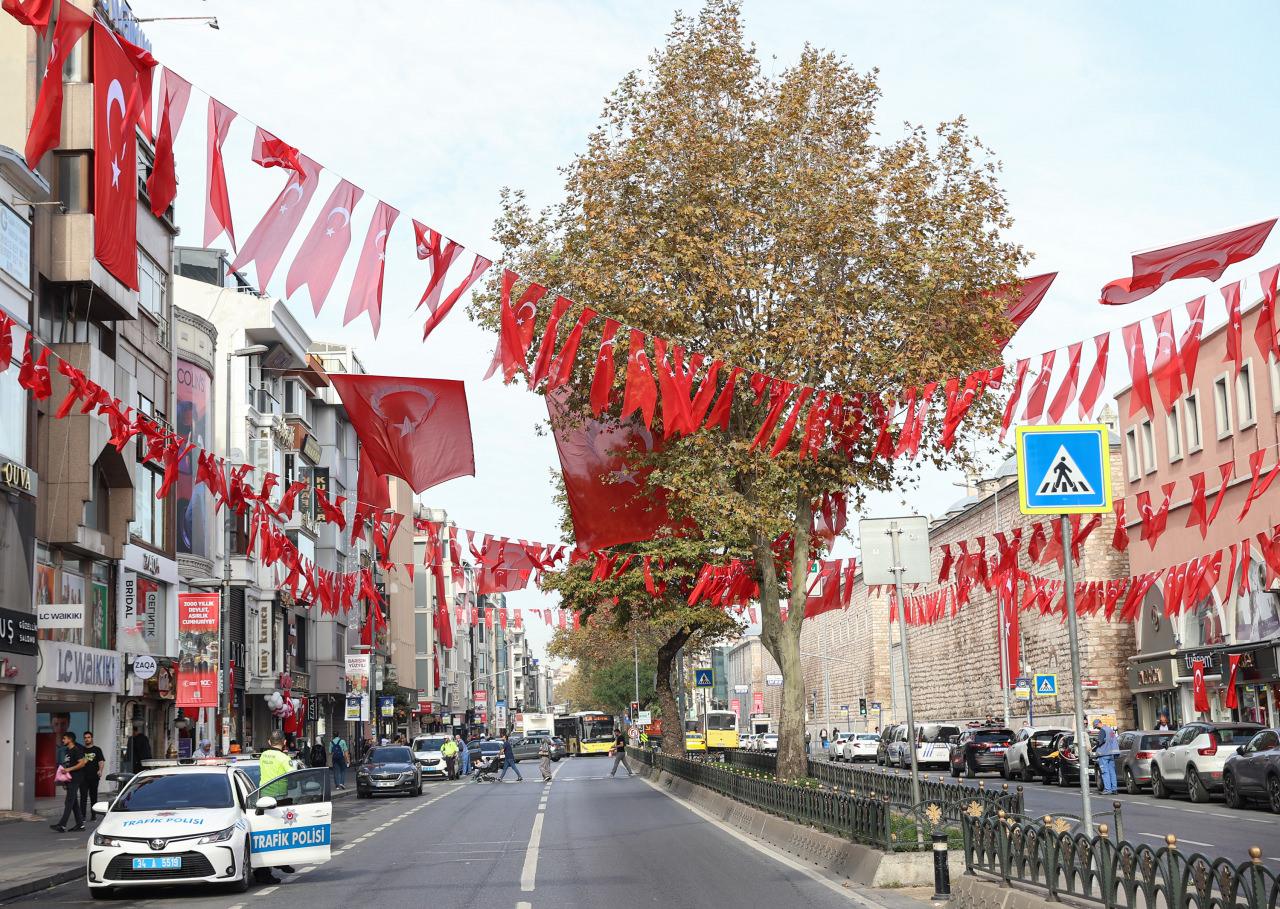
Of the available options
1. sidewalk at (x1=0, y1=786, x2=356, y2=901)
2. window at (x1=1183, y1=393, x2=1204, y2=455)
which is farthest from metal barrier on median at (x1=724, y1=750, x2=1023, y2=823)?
window at (x1=1183, y1=393, x2=1204, y2=455)

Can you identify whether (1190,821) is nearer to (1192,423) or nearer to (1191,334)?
(1191,334)

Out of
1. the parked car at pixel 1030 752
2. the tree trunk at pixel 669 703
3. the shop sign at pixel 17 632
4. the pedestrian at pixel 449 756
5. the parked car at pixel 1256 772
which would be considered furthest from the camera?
the pedestrian at pixel 449 756

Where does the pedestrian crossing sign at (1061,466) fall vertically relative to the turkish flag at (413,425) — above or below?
below

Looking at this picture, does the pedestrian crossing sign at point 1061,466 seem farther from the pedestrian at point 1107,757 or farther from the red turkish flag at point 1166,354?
the pedestrian at point 1107,757

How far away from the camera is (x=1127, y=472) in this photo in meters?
56.9

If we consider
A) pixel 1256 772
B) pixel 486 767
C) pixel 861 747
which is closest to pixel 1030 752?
pixel 1256 772

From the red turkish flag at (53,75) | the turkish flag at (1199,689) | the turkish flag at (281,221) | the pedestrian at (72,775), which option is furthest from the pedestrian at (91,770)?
the turkish flag at (1199,689)

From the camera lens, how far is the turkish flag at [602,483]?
84.9 feet

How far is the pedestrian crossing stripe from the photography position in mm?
11414

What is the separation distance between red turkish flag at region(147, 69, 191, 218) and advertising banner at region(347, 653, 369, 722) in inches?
1880

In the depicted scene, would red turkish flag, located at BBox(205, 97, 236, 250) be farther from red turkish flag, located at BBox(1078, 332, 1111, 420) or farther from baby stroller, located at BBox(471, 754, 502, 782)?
baby stroller, located at BBox(471, 754, 502, 782)

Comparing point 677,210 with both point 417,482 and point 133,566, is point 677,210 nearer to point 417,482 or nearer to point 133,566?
point 417,482

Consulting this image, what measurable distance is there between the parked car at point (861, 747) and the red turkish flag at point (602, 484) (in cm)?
4282

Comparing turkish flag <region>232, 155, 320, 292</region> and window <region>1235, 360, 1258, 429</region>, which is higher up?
window <region>1235, 360, 1258, 429</region>
